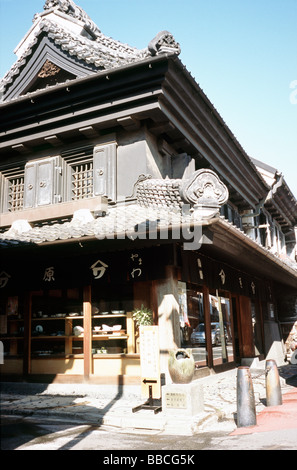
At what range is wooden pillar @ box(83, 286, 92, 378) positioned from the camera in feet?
31.7

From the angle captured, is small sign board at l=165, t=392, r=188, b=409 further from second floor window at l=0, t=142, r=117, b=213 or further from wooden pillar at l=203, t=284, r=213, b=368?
second floor window at l=0, t=142, r=117, b=213

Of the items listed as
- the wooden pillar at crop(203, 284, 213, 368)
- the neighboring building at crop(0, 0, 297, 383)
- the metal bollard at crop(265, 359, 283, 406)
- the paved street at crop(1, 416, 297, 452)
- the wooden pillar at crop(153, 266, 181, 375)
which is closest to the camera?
the paved street at crop(1, 416, 297, 452)

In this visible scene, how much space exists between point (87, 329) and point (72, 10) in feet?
40.4

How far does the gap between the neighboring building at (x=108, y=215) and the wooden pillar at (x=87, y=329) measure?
0.03 meters

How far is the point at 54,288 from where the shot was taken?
10031mm

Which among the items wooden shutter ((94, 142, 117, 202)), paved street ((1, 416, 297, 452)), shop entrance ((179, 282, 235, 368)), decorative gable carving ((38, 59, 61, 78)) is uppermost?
decorative gable carving ((38, 59, 61, 78))

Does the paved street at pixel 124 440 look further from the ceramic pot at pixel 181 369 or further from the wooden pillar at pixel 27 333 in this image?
the wooden pillar at pixel 27 333

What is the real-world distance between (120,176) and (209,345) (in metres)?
5.29

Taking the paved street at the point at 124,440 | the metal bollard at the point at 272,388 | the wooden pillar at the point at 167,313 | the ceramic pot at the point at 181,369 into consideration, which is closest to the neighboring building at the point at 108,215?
the wooden pillar at the point at 167,313

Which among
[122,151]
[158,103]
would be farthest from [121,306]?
[158,103]

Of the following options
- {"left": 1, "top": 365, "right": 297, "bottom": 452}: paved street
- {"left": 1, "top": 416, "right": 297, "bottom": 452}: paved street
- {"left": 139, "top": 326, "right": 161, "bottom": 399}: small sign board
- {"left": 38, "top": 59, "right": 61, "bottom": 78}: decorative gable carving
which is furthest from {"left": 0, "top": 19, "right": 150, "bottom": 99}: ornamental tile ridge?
{"left": 1, "top": 416, "right": 297, "bottom": 452}: paved street

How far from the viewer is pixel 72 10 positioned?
51.0ft

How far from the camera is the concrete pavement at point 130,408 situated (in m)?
6.55

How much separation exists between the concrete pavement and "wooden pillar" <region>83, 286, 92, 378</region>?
0.46 meters
